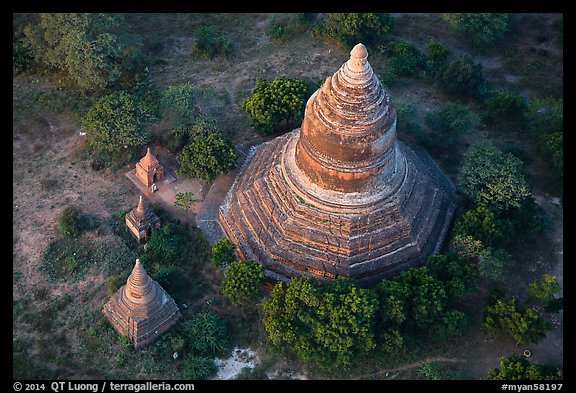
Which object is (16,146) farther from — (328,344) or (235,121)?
(328,344)

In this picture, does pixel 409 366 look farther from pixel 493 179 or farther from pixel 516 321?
pixel 493 179

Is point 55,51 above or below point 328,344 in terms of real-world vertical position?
above

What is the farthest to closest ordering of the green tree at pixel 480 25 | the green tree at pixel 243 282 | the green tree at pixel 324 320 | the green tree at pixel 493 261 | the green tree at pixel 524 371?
1. the green tree at pixel 480 25
2. the green tree at pixel 493 261
3. the green tree at pixel 243 282
4. the green tree at pixel 324 320
5. the green tree at pixel 524 371

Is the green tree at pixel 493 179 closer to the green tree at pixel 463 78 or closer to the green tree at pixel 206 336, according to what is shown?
the green tree at pixel 463 78

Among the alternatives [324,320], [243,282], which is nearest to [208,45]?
[243,282]

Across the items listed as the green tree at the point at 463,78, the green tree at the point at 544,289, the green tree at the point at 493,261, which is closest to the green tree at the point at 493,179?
the green tree at the point at 493,261
